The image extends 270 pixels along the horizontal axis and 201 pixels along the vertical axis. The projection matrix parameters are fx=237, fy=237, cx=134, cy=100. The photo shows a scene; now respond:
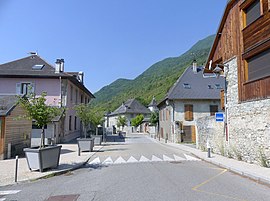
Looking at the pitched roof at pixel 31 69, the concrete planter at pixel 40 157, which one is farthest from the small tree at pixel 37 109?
the pitched roof at pixel 31 69

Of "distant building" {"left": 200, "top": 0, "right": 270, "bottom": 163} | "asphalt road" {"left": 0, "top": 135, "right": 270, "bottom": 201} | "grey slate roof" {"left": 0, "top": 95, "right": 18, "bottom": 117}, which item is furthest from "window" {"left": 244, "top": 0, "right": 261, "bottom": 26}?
"grey slate roof" {"left": 0, "top": 95, "right": 18, "bottom": 117}

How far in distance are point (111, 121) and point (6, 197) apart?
73542 mm

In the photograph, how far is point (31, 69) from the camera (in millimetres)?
26234

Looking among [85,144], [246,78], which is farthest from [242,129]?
[85,144]

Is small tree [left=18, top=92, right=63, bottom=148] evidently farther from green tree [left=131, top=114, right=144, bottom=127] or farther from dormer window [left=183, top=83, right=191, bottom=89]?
green tree [left=131, top=114, right=144, bottom=127]

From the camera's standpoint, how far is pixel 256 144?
1086cm

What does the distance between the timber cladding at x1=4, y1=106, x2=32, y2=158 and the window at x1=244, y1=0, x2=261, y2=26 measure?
43.7 feet

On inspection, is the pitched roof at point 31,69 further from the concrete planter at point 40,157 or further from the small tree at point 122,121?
the small tree at point 122,121

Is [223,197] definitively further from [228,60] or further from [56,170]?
[228,60]

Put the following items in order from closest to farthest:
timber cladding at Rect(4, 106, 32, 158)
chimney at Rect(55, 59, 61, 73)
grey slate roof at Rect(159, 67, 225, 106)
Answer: timber cladding at Rect(4, 106, 32, 158), chimney at Rect(55, 59, 61, 73), grey slate roof at Rect(159, 67, 225, 106)

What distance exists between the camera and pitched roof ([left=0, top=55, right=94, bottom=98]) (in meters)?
24.5

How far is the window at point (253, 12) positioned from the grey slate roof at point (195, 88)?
15.8 m

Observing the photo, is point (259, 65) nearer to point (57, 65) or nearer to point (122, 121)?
point (57, 65)

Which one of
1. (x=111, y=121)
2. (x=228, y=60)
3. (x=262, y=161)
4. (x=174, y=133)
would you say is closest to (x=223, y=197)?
(x=262, y=161)
